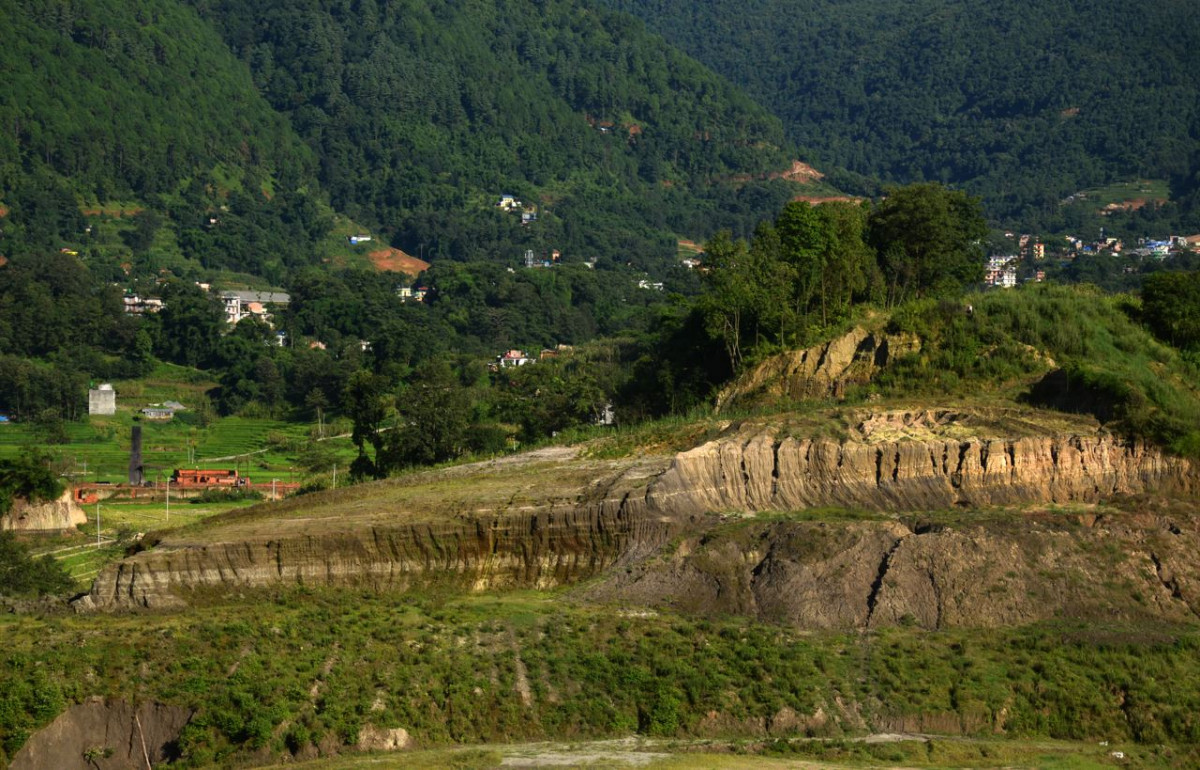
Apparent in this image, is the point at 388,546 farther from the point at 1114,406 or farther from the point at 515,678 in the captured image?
the point at 1114,406

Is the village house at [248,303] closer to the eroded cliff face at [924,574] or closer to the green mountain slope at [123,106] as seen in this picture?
the green mountain slope at [123,106]

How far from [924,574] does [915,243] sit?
22.2 meters

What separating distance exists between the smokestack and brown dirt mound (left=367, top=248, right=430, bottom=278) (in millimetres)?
72184

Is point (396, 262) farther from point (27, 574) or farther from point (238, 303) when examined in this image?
point (27, 574)

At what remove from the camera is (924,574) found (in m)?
36.1

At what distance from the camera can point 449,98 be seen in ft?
636

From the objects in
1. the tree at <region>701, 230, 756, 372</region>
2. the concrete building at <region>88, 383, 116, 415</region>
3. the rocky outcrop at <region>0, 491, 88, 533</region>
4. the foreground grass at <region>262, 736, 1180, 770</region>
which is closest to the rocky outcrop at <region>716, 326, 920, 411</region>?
the tree at <region>701, 230, 756, 372</region>

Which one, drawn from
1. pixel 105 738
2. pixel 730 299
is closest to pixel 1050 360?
pixel 730 299

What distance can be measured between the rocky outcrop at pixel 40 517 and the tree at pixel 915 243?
32.2m

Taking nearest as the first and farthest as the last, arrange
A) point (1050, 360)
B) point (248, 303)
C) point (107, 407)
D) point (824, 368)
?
point (1050, 360) < point (824, 368) < point (107, 407) < point (248, 303)

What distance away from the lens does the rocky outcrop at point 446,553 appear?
36.4 metres

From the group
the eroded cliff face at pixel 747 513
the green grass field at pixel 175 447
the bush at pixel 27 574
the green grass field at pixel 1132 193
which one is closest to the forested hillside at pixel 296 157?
the green grass field at pixel 1132 193

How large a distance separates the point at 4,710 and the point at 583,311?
363 ft

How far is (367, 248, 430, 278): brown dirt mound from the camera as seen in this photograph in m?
164
